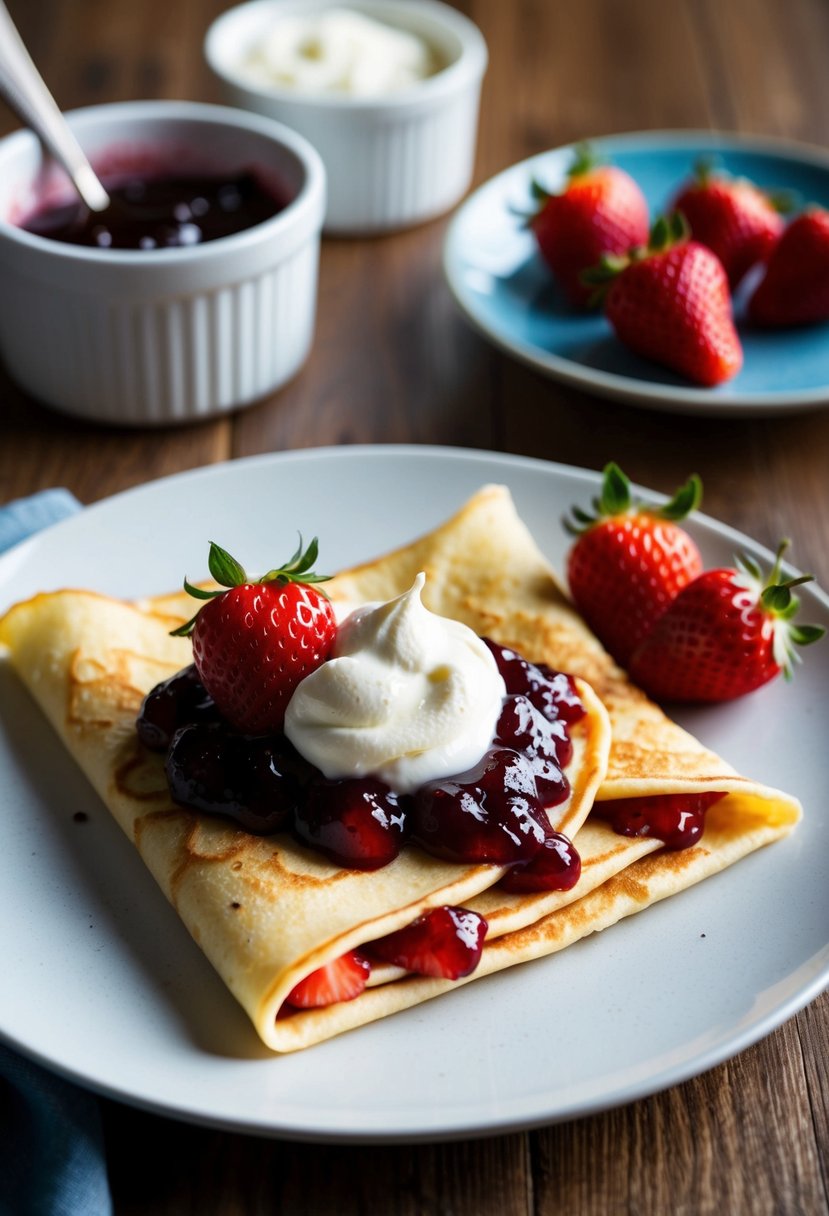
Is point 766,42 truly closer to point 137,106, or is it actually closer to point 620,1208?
point 137,106

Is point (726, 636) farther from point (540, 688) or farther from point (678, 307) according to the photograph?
point (678, 307)

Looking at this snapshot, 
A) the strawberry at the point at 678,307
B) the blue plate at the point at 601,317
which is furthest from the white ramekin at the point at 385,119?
the strawberry at the point at 678,307

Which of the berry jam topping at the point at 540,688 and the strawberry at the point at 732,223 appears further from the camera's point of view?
the strawberry at the point at 732,223

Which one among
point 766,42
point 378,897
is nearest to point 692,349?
point 378,897

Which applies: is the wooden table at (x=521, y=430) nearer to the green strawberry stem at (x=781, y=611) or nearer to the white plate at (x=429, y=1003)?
the white plate at (x=429, y=1003)

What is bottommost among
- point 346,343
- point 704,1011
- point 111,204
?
point 346,343
